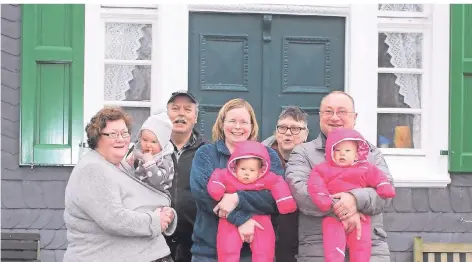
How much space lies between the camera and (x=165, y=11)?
6.07 metres

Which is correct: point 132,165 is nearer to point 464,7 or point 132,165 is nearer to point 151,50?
point 151,50

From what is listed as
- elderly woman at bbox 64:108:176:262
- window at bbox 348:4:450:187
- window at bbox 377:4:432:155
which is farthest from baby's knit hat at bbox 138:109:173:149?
window at bbox 377:4:432:155

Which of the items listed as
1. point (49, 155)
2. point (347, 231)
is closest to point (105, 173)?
point (347, 231)

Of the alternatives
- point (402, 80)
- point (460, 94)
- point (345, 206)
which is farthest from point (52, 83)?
point (460, 94)

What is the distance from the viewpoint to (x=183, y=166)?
457 cm

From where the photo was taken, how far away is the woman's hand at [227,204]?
4.12 m

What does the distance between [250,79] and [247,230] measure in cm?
226

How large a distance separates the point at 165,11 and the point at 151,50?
0.33 metres

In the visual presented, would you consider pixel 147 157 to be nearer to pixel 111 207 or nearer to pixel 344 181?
pixel 111 207

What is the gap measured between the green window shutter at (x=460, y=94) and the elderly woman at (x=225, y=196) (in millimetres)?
2373

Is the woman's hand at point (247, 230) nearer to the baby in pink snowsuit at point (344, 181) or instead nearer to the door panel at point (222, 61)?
the baby in pink snowsuit at point (344, 181)

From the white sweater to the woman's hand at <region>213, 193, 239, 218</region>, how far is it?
0.30 meters

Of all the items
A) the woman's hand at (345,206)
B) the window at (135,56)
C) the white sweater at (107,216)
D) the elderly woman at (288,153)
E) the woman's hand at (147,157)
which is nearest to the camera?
the white sweater at (107,216)

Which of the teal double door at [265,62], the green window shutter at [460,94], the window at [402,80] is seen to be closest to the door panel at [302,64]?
the teal double door at [265,62]
